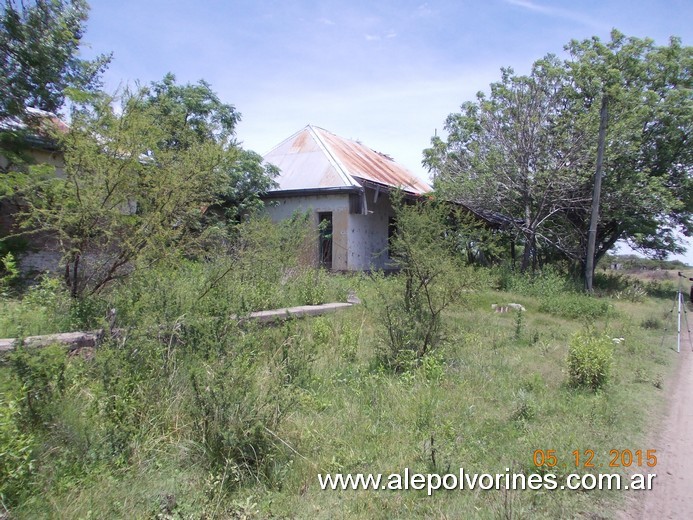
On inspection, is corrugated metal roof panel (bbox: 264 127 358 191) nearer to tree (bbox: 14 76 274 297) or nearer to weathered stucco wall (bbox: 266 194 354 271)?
weathered stucco wall (bbox: 266 194 354 271)

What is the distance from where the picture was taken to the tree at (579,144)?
14.3 metres

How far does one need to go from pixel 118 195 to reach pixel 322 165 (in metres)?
11.0

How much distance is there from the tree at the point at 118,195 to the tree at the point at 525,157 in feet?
38.3

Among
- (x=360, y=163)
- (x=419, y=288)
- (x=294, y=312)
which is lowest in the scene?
(x=294, y=312)

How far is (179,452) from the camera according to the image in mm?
3129

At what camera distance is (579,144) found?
46.2 ft

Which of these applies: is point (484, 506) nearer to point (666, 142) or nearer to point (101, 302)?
point (101, 302)

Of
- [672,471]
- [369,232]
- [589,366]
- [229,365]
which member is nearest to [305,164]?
[369,232]

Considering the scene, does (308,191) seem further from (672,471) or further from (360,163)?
(672,471)

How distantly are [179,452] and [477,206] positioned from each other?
14.7 m

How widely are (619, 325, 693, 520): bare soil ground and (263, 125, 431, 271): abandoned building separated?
9.91 m

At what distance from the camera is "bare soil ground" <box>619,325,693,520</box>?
2.99 m

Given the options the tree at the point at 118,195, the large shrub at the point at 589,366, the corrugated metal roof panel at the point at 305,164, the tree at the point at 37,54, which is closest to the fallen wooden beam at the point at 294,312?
the tree at the point at 118,195
